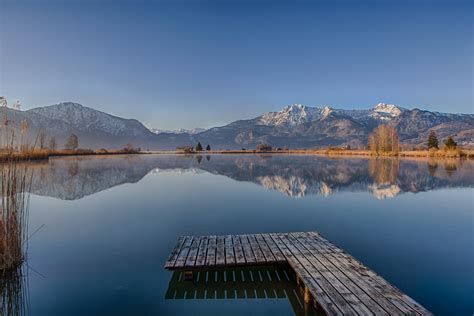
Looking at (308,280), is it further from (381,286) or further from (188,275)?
(188,275)

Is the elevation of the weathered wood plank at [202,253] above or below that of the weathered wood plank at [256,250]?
below

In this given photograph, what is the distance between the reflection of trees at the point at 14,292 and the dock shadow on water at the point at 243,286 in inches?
85.9

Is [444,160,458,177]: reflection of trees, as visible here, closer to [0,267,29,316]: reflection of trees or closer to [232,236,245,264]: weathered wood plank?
[232,236,245,264]: weathered wood plank

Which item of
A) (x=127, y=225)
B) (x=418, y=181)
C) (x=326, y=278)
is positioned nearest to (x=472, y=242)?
(x=326, y=278)

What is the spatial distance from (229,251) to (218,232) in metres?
2.17

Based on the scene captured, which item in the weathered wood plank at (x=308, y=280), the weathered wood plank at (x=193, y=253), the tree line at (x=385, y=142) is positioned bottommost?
the weathered wood plank at (x=193, y=253)

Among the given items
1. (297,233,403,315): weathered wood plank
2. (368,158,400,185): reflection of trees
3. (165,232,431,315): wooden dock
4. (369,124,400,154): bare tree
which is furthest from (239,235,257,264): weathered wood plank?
(369,124,400,154): bare tree

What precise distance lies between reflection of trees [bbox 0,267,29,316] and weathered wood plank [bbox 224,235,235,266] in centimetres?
318

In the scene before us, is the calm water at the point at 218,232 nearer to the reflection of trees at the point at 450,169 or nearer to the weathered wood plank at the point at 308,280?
the weathered wood plank at the point at 308,280

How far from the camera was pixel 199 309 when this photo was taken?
4590mm

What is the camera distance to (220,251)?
6223mm

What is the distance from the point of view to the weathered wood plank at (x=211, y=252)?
559 cm

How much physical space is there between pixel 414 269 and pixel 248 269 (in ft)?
10.2

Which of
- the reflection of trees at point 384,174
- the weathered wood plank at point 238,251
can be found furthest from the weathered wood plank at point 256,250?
the reflection of trees at point 384,174
